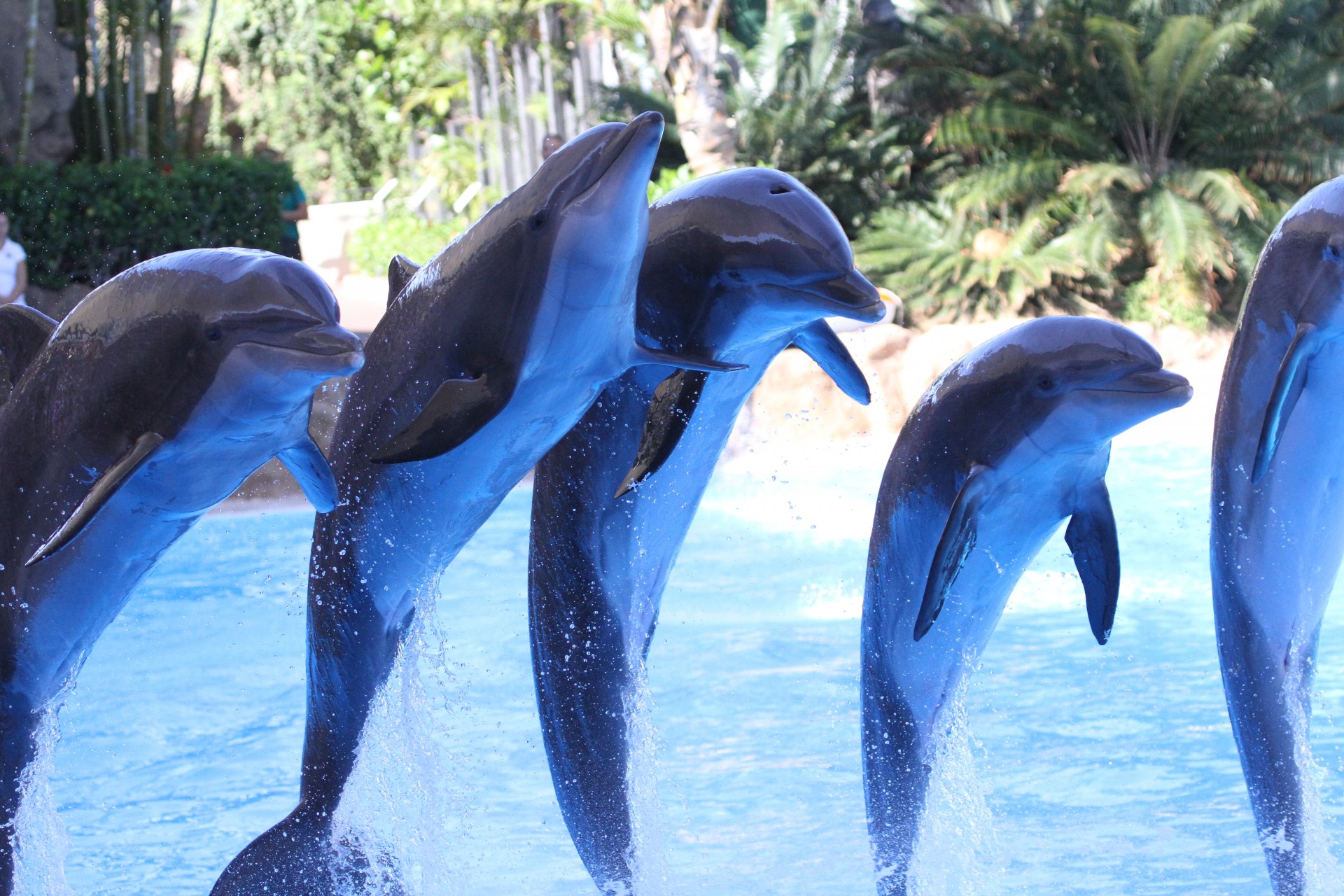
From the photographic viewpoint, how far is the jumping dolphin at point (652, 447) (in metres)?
2.97

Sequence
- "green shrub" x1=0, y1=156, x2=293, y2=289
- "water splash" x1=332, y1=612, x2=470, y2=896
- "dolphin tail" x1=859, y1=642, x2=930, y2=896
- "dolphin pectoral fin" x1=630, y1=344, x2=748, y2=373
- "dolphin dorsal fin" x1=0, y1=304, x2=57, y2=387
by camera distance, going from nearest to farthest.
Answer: "dolphin pectoral fin" x1=630, y1=344, x2=748, y2=373
"dolphin dorsal fin" x1=0, y1=304, x2=57, y2=387
"water splash" x1=332, y1=612, x2=470, y2=896
"dolphin tail" x1=859, y1=642, x2=930, y2=896
"green shrub" x1=0, y1=156, x2=293, y2=289

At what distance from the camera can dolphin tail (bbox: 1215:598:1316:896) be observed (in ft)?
11.1

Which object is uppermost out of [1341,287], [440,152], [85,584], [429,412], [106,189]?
[1341,287]

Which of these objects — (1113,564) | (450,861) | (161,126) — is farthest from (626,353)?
(161,126)

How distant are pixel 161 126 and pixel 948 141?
9346mm

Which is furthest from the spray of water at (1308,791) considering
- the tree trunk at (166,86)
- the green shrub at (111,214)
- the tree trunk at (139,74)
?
the tree trunk at (166,86)

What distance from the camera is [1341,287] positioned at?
2.96 meters

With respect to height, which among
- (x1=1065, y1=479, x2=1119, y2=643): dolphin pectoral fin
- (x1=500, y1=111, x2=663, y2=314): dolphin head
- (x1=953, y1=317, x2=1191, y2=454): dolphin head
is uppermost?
(x1=500, y1=111, x2=663, y2=314): dolphin head

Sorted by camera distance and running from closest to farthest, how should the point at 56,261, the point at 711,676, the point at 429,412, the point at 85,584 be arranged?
the point at 429,412, the point at 85,584, the point at 711,676, the point at 56,261

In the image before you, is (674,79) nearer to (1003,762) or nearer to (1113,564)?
(1003,762)

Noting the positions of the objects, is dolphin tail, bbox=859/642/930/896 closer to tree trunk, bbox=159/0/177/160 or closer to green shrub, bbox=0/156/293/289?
green shrub, bbox=0/156/293/289

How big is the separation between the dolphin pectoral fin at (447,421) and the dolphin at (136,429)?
184 mm

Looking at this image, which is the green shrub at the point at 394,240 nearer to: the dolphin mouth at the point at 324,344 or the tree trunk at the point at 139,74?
the tree trunk at the point at 139,74

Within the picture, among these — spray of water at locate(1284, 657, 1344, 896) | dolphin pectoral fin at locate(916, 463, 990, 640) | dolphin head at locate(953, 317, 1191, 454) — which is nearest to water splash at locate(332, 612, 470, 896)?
dolphin pectoral fin at locate(916, 463, 990, 640)
